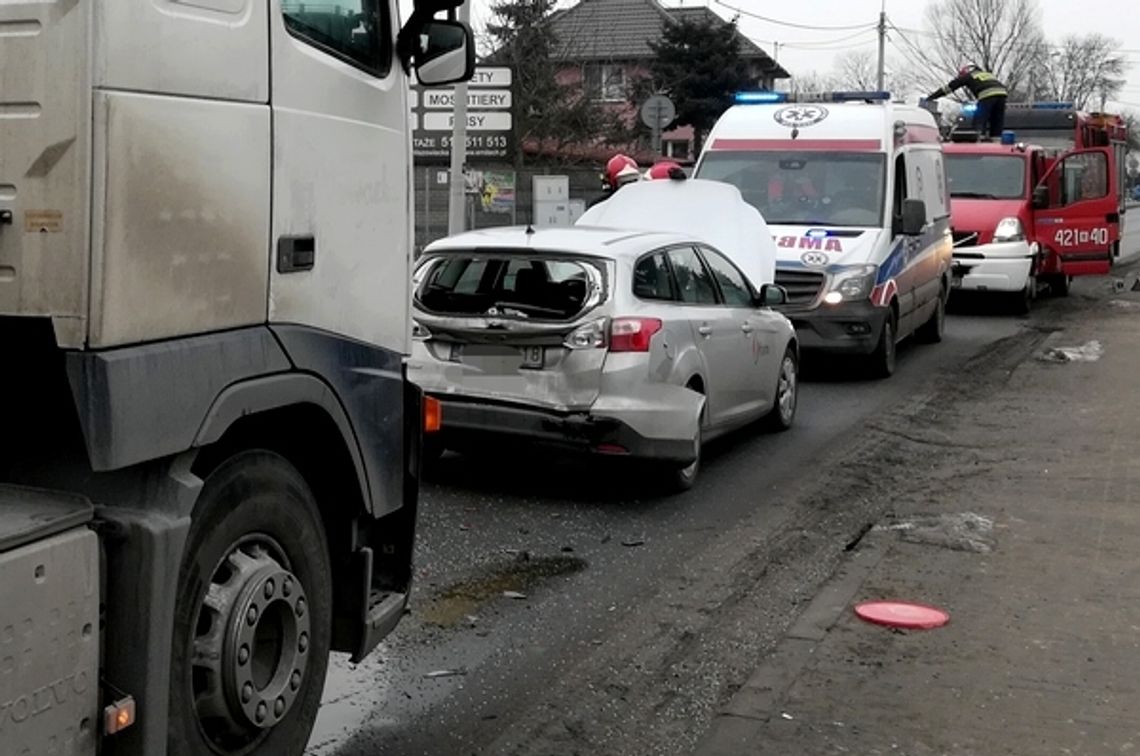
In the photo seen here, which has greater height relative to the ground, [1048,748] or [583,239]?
[583,239]

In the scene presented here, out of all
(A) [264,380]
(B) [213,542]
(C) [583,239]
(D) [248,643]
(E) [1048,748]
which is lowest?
(E) [1048,748]

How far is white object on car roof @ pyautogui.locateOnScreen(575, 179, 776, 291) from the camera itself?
1289 centimetres

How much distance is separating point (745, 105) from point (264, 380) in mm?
12341

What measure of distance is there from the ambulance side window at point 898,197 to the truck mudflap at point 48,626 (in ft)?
38.4

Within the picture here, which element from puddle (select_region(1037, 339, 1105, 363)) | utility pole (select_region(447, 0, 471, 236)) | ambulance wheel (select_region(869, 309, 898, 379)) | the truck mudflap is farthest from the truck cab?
the truck mudflap

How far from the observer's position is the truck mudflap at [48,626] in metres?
3.19

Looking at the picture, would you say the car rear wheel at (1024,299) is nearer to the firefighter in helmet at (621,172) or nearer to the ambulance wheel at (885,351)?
the ambulance wheel at (885,351)

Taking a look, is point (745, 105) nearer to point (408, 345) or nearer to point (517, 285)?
point (517, 285)

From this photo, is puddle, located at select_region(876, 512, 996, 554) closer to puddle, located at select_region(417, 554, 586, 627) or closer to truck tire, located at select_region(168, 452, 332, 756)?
puddle, located at select_region(417, 554, 586, 627)

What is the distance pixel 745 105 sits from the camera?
1575 centimetres

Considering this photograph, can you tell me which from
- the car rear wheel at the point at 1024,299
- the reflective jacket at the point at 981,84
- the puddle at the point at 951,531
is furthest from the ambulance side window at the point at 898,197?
the reflective jacket at the point at 981,84

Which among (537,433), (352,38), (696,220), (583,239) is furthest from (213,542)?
(696,220)

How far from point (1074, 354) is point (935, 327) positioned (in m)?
1.71

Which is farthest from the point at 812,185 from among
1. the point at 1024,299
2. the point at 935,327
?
the point at 1024,299
